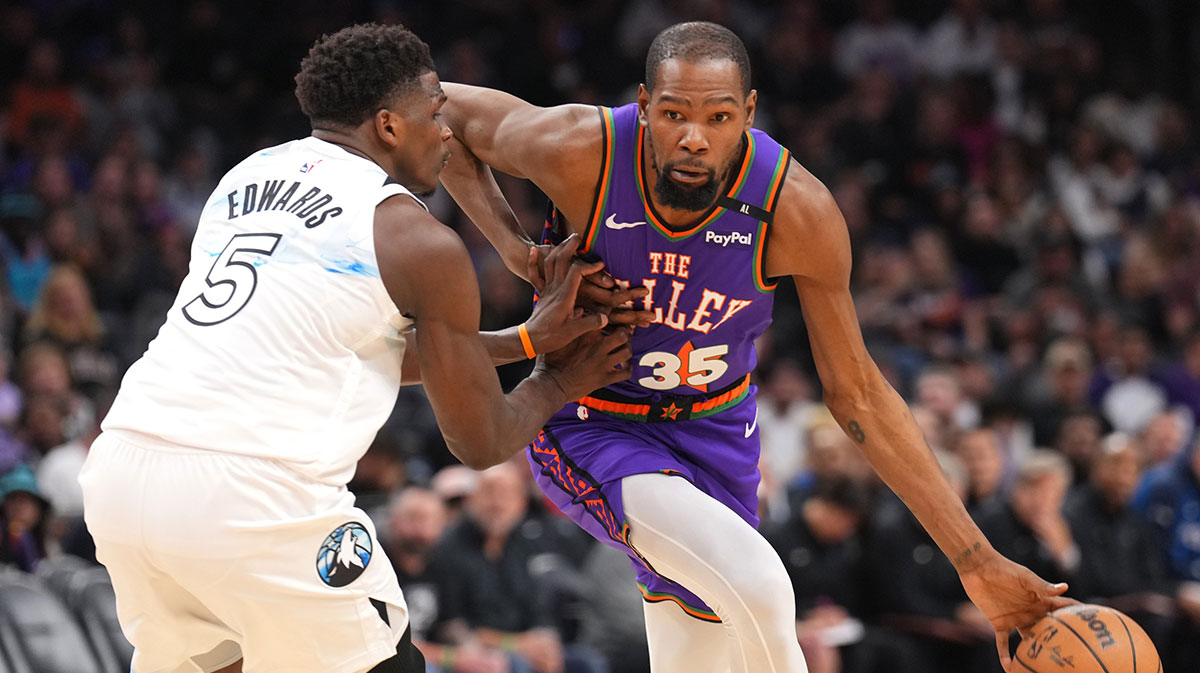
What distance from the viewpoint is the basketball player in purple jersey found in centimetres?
444

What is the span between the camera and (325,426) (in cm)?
367

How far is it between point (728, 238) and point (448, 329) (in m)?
1.22

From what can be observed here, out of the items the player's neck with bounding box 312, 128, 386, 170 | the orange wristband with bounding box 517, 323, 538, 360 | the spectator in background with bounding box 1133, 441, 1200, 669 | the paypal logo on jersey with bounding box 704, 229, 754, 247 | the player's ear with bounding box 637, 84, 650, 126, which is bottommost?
the spectator in background with bounding box 1133, 441, 1200, 669

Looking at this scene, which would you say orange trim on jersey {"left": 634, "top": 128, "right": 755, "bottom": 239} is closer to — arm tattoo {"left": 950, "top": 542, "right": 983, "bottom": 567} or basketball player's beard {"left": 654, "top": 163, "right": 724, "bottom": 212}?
basketball player's beard {"left": 654, "top": 163, "right": 724, "bottom": 212}

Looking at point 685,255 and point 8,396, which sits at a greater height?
point 685,255

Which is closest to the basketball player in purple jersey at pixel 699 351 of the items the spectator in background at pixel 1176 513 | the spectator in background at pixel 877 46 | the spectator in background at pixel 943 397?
the spectator in background at pixel 943 397

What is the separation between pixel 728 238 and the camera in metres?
4.65

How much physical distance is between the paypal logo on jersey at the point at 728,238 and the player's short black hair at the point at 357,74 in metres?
1.11

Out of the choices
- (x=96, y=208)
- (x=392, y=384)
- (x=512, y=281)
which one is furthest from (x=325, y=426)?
(x=96, y=208)

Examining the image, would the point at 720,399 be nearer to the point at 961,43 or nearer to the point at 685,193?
the point at 685,193

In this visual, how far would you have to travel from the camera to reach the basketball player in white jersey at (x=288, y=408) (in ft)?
11.7

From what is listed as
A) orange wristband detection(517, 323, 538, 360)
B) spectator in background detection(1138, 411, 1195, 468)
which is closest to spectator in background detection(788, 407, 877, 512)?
spectator in background detection(1138, 411, 1195, 468)

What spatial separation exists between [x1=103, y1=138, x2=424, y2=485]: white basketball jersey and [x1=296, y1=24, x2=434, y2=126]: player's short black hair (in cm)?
22

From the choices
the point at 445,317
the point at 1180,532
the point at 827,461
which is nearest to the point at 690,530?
the point at 445,317
